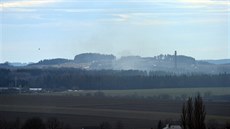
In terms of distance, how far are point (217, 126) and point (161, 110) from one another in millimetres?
12432

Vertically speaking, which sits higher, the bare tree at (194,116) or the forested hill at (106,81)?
the forested hill at (106,81)

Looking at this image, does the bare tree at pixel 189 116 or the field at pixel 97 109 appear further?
the field at pixel 97 109

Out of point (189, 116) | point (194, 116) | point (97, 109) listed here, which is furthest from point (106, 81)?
point (194, 116)

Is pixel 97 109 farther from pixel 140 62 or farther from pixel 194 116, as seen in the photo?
pixel 140 62

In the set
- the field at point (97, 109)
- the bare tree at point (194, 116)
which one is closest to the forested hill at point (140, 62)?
the field at point (97, 109)

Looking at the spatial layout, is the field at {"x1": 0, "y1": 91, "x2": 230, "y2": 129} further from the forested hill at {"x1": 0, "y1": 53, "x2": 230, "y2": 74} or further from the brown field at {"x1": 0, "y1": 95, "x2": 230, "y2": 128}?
the forested hill at {"x1": 0, "y1": 53, "x2": 230, "y2": 74}

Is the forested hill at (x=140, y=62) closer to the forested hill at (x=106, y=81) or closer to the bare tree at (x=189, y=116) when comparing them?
the forested hill at (x=106, y=81)

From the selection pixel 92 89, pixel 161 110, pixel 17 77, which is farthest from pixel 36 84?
pixel 161 110

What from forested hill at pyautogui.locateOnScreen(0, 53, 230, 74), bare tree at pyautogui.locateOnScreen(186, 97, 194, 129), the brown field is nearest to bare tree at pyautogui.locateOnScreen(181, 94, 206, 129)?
bare tree at pyautogui.locateOnScreen(186, 97, 194, 129)

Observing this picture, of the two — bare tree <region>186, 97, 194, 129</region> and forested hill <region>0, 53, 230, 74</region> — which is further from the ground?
forested hill <region>0, 53, 230, 74</region>

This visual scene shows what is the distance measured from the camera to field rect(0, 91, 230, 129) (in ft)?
150

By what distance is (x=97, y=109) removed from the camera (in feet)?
172

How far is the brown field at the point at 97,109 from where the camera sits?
4569 centimetres

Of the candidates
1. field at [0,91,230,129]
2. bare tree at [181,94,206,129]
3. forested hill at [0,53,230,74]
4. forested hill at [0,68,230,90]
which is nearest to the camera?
bare tree at [181,94,206,129]
